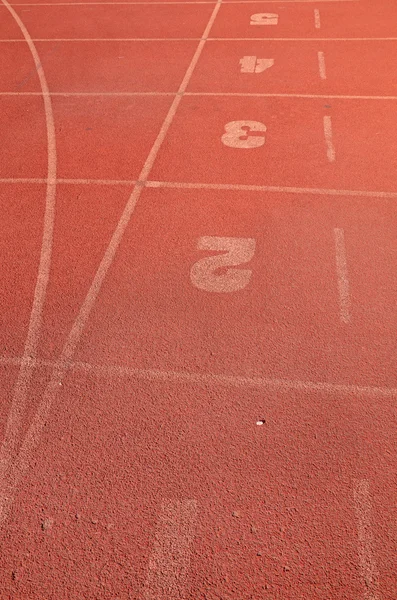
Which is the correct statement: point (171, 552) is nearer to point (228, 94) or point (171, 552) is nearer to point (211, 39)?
point (228, 94)

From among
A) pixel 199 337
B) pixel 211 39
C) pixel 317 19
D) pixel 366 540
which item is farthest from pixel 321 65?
pixel 366 540

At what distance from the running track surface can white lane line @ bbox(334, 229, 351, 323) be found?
0.03 metres

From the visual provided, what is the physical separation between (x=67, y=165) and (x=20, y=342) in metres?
4.02

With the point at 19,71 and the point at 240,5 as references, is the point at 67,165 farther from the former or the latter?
the point at 240,5

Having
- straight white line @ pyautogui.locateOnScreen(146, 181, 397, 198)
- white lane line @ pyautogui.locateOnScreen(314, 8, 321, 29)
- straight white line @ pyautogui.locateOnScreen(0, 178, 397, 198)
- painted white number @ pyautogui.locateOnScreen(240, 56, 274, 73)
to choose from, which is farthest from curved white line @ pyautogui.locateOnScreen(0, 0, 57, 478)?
white lane line @ pyautogui.locateOnScreen(314, 8, 321, 29)

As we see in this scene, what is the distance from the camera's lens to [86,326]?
270 inches

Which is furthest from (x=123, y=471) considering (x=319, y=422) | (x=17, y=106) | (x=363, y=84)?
(x=363, y=84)

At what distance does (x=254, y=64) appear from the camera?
1351cm

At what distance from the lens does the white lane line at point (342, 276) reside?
6.98 m

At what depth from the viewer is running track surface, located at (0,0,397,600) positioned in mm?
4820

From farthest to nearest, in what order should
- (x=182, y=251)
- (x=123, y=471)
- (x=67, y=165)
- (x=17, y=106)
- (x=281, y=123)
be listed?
(x=17, y=106), (x=281, y=123), (x=67, y=165), (x=182, y=251), (x=123, y=471)

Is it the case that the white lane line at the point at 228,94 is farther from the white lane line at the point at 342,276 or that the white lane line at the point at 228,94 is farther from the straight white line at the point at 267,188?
the white lane line at the point at 342,276

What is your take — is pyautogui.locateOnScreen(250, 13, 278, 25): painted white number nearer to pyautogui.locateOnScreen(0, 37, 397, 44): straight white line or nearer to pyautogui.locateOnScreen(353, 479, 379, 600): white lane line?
pyautogui.locateOnScreen(0, 37, 397, 44): straight white line

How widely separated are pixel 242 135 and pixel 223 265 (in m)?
3.71
